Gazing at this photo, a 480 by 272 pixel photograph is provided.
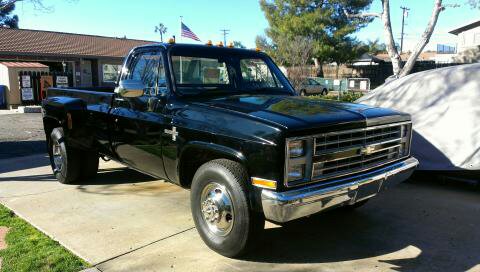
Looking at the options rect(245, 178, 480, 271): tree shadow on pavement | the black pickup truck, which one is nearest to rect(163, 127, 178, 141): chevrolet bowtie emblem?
the black pickup truck

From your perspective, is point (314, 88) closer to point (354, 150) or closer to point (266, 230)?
point (266, 230)

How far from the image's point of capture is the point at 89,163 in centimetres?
645

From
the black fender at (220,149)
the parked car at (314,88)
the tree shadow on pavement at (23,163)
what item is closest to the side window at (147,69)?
the black fender at (220,149)

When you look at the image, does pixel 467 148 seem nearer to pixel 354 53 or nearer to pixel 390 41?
pixel 390 41

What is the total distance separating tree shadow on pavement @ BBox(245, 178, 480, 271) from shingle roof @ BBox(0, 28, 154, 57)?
24832mm

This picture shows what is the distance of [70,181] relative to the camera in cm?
638

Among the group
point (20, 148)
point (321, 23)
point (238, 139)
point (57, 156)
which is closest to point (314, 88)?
point (321, 23)

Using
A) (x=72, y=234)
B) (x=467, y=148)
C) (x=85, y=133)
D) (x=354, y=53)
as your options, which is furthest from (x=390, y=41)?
(x=354, y=53)

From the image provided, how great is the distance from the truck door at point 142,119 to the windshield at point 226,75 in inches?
9.3

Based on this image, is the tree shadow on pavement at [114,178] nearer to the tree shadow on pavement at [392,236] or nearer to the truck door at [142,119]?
the truck door at [142,119]

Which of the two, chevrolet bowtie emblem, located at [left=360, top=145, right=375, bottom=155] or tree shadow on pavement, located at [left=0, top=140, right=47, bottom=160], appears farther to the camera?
tree shadow on pavement, located at [left=0, top=140, right=47, bottom=160]

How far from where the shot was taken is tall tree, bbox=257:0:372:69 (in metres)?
36.7

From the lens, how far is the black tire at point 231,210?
3.62 metres

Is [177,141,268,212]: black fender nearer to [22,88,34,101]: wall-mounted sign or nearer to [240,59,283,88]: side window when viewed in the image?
[240,59,283,88]: side window
